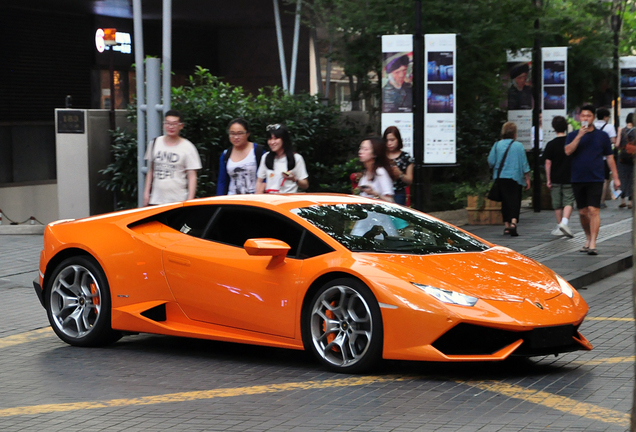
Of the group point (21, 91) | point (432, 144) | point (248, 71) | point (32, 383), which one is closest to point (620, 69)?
point (248, 71)

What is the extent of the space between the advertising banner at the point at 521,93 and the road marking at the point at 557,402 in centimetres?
1460

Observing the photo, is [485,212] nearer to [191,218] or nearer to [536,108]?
[536,108]

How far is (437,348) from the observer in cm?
607

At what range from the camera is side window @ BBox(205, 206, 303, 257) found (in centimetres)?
681

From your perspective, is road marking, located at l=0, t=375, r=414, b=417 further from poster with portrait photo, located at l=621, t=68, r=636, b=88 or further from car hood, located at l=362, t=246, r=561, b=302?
poster with portrait photo, located at l=621, t=68, r=636, b=88

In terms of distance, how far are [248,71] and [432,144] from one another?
16.3 m

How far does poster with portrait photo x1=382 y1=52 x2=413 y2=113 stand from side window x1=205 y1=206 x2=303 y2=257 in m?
8.11

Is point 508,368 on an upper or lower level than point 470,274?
lower

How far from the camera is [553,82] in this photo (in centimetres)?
2062

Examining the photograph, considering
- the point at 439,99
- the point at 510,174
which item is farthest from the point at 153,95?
the point at 510,174

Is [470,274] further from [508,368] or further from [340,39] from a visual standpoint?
[340,39]

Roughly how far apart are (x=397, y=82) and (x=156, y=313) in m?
8.53

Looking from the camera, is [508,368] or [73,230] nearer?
[508,368]

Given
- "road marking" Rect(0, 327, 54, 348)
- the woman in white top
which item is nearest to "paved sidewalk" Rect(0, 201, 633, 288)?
the woman in white top
